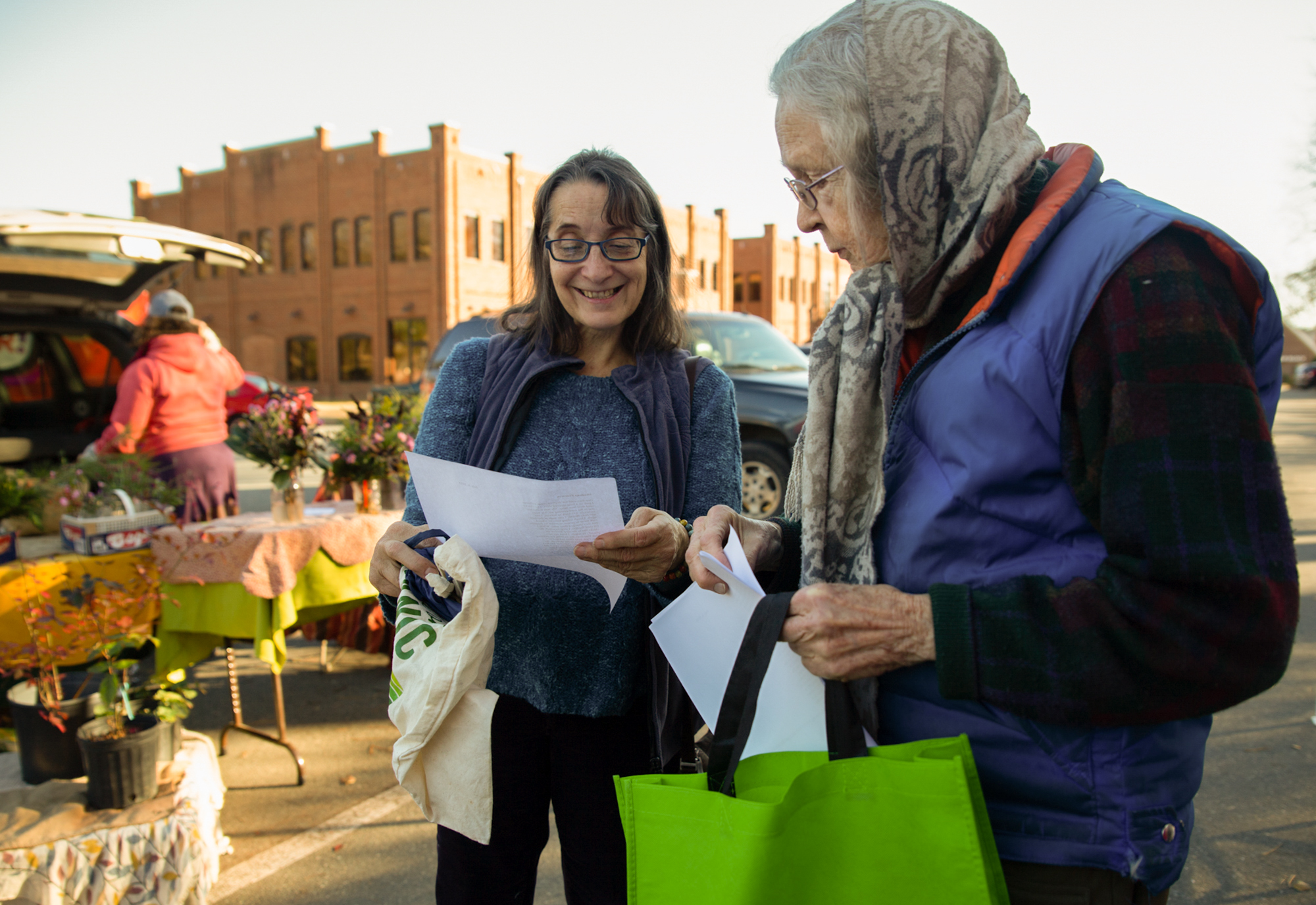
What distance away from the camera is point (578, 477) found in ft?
6.11

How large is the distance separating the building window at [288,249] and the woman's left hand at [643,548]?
34.7 m

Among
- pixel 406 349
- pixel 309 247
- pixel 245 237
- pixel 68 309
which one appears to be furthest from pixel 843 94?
pixel 245 237

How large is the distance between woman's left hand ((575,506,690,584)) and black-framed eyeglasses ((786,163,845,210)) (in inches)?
24.7

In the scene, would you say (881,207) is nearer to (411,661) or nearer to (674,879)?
(674,879)

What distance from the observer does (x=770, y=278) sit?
1700 inches

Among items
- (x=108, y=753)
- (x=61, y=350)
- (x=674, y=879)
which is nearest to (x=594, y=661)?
(x=674, y=879)

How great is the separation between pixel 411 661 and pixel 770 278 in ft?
142

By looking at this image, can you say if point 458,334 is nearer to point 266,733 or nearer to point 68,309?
point 68,309

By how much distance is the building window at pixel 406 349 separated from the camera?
30125 millimetres

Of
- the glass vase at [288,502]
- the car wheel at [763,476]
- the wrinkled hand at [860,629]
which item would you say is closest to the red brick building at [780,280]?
the car wheel at [763,476]

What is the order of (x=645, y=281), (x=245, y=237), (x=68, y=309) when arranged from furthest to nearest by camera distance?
(x=245, y=237) < (x=68, y=309) < (x=645, y=281)

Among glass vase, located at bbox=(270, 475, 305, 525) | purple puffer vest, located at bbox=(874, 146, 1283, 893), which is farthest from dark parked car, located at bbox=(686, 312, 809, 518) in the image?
purple puffer vest, located at bbox=(874, 146, 1283, 893)

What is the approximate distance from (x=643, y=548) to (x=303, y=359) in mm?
34479

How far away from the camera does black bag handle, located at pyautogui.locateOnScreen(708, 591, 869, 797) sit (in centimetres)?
105
